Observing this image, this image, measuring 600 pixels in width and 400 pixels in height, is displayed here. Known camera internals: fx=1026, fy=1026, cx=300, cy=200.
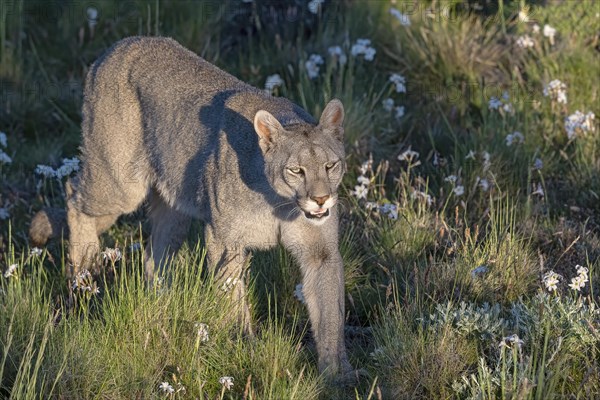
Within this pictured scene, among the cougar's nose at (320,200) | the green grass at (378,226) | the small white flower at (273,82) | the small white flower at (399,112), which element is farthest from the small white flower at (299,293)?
the small white flower at (273,82)

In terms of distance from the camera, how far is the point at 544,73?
9062 millimetres

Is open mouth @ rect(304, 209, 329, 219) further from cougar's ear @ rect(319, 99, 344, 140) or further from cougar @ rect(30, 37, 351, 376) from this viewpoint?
cougar's ear @ rect(319, 99, 344, 140)

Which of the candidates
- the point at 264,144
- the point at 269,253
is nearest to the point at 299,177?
the point at 264,144

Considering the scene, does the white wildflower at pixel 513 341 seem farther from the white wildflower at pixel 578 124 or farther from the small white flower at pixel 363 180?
the white wildflower at pixel 578 124

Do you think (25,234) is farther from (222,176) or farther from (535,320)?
(535,320)

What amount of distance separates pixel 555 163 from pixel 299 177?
3166 mm

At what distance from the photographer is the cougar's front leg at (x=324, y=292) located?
5.84 m

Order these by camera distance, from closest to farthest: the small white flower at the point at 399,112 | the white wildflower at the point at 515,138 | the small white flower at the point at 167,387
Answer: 1. the small white flower at the point at 167,387
2. the white wildflower at the point at 515,138
3. the small white flower at the point at 399,112

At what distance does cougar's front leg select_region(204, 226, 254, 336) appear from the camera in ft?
19.2

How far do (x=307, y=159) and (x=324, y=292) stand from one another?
80 centimetres

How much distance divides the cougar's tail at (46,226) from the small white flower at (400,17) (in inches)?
144

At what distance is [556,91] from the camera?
8.63 metres

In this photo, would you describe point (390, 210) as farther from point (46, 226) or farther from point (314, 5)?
point (314, 5)

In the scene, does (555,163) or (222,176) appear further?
(555,163)
